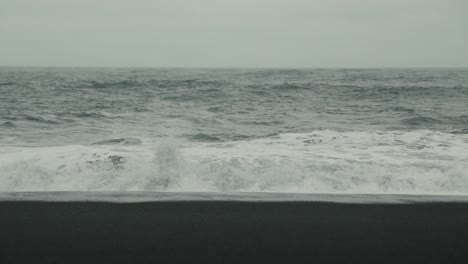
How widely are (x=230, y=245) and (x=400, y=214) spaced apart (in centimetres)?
146

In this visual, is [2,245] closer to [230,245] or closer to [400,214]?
[230,245]

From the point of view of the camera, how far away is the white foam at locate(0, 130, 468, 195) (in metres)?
5.06

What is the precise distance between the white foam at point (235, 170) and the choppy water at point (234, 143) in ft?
0.04

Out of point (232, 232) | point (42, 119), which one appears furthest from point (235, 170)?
point (42, 119)

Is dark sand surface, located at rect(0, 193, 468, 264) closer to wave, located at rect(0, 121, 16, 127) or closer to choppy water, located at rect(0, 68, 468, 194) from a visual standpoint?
choppy water, located at rect(0, 68, 468, 194)

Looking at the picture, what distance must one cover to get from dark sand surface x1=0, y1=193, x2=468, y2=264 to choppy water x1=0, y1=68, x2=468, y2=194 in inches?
61.1

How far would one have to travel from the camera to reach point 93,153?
243 inches

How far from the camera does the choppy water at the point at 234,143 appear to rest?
5172 millimetres

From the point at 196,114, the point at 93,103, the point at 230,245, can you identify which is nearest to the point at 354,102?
the point at 196,114

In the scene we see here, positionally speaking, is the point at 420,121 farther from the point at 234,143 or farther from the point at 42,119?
the point at 42,119

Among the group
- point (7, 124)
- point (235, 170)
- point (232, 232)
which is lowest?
point (7, 124)

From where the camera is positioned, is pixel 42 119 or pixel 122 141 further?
pixel 42 119

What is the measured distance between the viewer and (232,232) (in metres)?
2.94

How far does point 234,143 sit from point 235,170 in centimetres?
255
